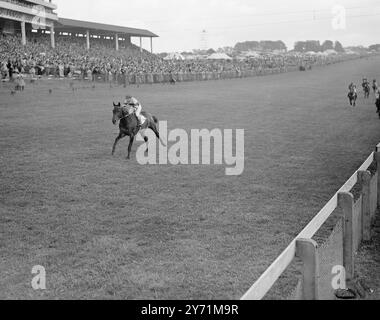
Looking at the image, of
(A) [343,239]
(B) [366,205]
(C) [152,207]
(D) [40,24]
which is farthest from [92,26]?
(A) [343,239]

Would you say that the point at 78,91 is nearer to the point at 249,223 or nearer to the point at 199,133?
the point at 199,133

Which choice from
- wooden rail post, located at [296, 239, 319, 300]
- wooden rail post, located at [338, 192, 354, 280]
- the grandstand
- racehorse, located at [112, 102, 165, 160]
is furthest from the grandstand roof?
wooden rail post, located at [296, 239, 319, 300]

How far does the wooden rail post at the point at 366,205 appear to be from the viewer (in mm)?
6465

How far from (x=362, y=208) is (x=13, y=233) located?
5200mm

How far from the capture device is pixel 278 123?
1883 cm

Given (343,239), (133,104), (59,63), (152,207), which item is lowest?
(152,207)

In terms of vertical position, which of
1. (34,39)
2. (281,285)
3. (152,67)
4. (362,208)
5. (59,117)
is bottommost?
(281,285)

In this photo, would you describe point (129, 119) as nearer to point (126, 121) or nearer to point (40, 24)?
point (126, 121)

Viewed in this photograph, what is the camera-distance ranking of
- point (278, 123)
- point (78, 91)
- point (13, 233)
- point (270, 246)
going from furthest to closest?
point (78, 91) < point (278, 123) < point (13, 233) < point (270, 246)

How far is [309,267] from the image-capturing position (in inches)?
153

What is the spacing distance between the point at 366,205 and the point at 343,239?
141 cm

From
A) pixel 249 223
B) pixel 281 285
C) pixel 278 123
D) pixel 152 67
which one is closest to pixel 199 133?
pixel 278 123

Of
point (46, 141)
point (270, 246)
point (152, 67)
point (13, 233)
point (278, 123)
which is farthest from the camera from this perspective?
point (152, 67)

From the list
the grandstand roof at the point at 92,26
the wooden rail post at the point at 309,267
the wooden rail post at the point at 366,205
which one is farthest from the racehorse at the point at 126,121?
the grandstand roof at the point at 92,26
